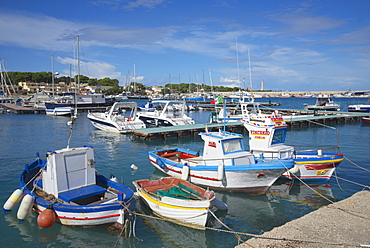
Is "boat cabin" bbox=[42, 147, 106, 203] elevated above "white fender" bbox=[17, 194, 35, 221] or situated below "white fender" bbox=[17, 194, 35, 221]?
above

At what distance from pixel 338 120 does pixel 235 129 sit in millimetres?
18904

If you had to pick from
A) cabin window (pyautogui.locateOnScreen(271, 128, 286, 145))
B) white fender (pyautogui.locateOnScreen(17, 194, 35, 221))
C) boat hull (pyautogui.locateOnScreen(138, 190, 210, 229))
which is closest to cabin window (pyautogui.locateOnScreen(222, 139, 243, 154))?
cabin window (pyautogui.locateOnScreen(271, 128, 286, 145))

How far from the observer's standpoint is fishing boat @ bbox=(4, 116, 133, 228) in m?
9.91

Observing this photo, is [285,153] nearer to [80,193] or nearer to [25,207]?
[80,193]

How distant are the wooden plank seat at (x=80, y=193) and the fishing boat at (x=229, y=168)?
4.96m

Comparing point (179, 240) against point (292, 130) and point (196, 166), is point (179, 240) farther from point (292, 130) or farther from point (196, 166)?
point (292, 130)

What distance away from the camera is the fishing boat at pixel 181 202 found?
10203 mm

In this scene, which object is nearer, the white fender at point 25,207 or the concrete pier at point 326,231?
the concrete pier at point 326,231

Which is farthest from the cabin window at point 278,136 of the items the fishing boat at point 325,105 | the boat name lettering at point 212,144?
the fishing boat at point 325,105

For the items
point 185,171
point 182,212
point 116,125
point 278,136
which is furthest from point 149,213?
point 116,125

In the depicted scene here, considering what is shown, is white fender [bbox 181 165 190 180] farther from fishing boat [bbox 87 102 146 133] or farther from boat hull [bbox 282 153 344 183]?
fishing boat [bbox 87 102 146 133]

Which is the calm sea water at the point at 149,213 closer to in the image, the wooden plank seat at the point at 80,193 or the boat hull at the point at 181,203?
the boat hull at the point at 181,203

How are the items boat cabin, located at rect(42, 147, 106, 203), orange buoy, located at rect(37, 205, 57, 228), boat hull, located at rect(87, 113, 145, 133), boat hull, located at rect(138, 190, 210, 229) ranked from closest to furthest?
orange buoy, located at rect(37, 205, 57, 228) → boat hull, located at rect(138, 190, 210, 229) → boat cabin, located at rect(42, 147, 106, 203) → boat hull, located at rect(87, 113, 145, 133)

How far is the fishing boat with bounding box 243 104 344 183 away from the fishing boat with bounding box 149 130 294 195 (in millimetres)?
1217
